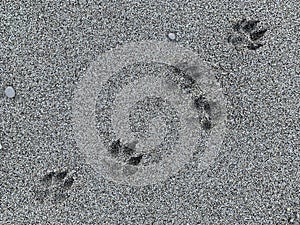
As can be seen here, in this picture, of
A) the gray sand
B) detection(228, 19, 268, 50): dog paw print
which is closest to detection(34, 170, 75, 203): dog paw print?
the gray sand

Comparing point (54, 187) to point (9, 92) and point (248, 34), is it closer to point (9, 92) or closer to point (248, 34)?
point (9, 92)

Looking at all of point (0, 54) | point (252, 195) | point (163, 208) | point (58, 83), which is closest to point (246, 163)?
point (252, 195)

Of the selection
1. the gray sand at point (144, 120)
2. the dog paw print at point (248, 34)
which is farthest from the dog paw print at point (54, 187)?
the dog paw print at point (248, 34)

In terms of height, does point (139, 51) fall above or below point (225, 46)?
below

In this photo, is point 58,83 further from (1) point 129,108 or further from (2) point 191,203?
(2) point 191,203

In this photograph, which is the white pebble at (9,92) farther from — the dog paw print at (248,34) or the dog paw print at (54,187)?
the dog paw print at (248,34)

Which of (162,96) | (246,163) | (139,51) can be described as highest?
(139,51)

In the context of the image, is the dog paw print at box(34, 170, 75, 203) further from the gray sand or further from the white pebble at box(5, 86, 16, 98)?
the white pebble at box(5, 86, 16, 98)
